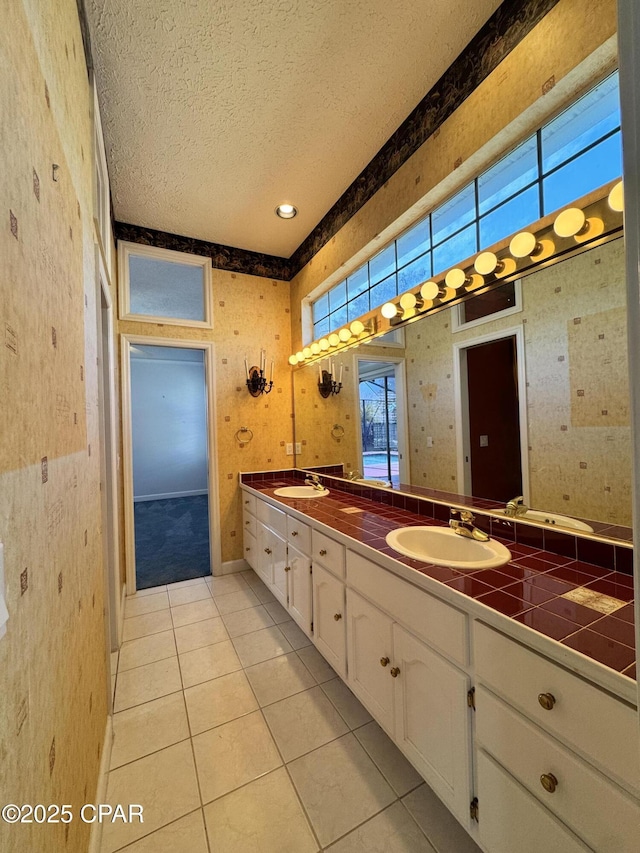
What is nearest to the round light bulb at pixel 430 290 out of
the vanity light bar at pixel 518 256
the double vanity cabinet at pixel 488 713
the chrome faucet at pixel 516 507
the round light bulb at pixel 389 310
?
the vanity light bar at pixel 518 256

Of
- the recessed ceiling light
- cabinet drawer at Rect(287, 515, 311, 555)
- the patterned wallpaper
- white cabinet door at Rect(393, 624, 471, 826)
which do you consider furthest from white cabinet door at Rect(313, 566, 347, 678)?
the recessed ceiling light

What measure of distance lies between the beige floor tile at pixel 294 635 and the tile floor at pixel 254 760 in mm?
12

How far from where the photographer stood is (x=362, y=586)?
1.49 m

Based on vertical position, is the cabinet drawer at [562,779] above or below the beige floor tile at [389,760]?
above

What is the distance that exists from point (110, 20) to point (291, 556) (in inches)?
106

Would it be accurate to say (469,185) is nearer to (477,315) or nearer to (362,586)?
(477,315)

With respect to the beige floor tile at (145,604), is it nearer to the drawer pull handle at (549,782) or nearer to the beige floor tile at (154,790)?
the beige floor tile at (154,790)

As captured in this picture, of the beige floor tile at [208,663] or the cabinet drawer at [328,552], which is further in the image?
the beige floor tile at [208,663]

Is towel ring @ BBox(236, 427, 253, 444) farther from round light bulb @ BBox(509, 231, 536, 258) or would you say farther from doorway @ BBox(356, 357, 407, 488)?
round light bulb @ BBox(509, 231, 536, 258)

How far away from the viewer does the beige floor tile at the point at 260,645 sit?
2055mm

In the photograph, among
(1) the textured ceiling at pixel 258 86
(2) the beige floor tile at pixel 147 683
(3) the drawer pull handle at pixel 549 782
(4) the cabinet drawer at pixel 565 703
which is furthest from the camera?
(2) the beige floor tile at pixel 147 683

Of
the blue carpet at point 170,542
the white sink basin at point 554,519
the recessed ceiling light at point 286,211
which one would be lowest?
the blue carpet at point 170,542

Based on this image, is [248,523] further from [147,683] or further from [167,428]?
[167,428]

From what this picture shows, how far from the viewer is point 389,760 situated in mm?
1405
